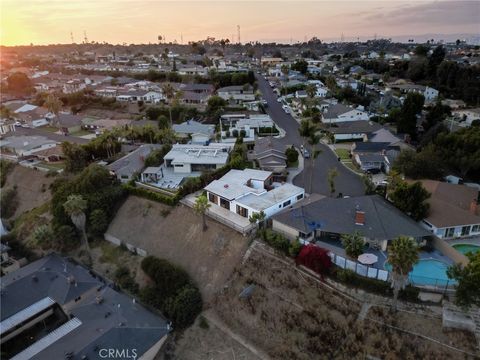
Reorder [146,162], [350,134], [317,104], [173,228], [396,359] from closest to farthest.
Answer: [396,359]
[173,228]
[146,162]
[350,134]
[317,104]

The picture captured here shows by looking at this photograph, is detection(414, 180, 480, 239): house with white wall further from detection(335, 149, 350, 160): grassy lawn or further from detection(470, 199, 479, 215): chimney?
detection(335, 149, 350, 160): grassy lawn

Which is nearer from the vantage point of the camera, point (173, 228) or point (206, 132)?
point (173, 228)

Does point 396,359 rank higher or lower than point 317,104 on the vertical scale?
lower

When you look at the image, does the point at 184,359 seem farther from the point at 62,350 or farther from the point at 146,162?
the point at 146,162

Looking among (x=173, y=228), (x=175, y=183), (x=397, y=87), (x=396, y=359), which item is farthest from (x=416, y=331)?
(x=397, y=87)

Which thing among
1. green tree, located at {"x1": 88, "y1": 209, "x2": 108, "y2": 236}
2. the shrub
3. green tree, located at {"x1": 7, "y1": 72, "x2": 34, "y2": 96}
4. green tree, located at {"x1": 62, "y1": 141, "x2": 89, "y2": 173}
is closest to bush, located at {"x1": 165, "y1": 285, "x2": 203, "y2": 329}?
the shrub

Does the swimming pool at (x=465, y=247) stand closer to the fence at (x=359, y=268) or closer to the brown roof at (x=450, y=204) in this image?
the brown roof at (x=450, y=204)
